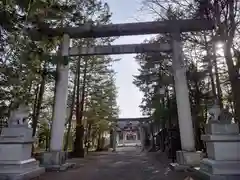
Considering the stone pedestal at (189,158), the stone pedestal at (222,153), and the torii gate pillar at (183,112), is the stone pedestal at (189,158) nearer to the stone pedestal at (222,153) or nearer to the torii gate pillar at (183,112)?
the torii gate pillar at (183,112)

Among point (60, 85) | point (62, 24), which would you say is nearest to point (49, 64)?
point (60, 85)

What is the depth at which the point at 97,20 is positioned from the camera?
12.4 metres

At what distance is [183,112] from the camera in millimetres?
9008

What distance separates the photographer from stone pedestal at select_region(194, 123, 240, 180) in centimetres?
545

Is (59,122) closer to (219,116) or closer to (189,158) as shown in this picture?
(189,158)

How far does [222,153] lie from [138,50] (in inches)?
217

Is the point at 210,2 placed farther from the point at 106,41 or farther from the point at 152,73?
the point at 152,73

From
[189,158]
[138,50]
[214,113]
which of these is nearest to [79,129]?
[138,50]

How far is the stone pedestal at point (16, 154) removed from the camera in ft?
20.4

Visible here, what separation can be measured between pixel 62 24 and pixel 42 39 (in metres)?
1.41

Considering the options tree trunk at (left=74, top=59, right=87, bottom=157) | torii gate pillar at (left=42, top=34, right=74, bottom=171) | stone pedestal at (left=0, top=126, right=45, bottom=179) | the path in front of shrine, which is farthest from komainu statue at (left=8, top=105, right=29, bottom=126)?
tree trunk at (left=74, top=59, right=87, bottom=157)

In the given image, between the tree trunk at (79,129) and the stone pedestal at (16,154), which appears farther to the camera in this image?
the tree trunk at (79,129)

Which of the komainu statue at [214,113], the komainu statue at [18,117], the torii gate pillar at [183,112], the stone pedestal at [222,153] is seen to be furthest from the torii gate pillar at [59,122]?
the komainu statue at [214,113]

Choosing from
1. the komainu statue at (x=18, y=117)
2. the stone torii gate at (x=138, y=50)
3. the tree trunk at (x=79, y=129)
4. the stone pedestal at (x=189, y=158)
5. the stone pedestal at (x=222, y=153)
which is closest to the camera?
the stone pedestal at (x=222, y=153)
